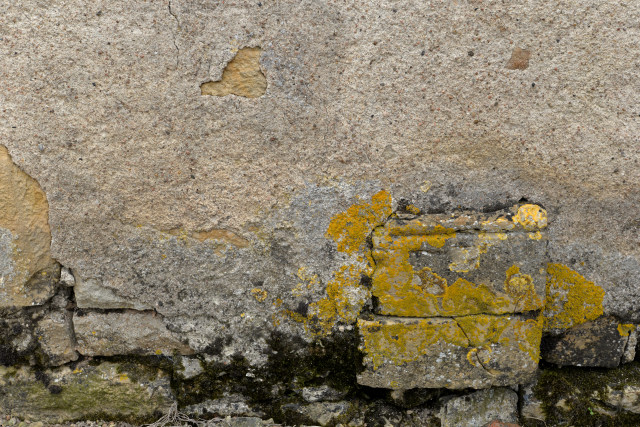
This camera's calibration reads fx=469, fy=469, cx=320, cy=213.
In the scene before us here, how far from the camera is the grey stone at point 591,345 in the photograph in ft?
6.07

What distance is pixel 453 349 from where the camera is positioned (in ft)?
5.90

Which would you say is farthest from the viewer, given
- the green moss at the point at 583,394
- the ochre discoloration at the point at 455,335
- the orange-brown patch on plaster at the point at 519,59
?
the green moss at the point at 583,394

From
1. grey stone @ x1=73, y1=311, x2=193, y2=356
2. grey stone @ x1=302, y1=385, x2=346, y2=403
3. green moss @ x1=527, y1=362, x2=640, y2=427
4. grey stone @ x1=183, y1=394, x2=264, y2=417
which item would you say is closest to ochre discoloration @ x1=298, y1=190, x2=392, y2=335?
grey stone @ x1=302, y1=385, x2=346, y2=403

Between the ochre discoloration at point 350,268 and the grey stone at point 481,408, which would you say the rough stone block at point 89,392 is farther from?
the grey stone at point 481,408

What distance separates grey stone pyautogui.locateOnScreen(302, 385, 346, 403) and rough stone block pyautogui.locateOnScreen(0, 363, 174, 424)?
0.58m

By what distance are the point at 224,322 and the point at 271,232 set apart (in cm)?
42

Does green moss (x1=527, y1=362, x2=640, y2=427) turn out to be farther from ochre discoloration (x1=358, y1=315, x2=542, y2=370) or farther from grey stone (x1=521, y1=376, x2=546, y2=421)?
ochre discoloration (x1=358, y1=315, x2=542, y2=370)

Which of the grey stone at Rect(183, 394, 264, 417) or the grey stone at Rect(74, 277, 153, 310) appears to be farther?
the grey stone at Rect(183, 394, 264, 417)

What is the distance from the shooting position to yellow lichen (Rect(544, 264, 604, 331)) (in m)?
1.82

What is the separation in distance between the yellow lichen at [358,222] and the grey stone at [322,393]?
0.60 meters

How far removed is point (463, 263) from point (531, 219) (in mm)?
294

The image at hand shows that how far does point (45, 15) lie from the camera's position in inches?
65.6

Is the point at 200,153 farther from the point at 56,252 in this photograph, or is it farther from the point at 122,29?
the point at 56,252

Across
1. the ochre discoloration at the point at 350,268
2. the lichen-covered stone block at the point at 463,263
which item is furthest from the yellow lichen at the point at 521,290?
the ochre discoloration at the point at 350,268
